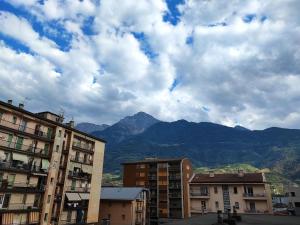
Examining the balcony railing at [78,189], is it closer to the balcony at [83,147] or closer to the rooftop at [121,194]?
the balcony at [83,147]

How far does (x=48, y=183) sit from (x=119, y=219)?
22130 millimetres

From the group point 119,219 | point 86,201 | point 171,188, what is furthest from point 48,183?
point 171,188

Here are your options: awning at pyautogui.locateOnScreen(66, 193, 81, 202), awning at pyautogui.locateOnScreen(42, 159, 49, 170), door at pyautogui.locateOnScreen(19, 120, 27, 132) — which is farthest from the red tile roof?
door at pyautogui.locateOnScreen(19, 120, 27, 132)

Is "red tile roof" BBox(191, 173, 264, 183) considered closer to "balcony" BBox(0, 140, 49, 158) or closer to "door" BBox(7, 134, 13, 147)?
"balcony" BBox(0, 140, 49, 158)

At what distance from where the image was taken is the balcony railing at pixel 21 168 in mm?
43431

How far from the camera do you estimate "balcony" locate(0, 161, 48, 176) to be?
43456 millimetres

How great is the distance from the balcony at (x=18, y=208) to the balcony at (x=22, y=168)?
5202mm

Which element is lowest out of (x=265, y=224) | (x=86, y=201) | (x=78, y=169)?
(x=265, y=224)

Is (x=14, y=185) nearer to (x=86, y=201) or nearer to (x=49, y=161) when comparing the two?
(x=49, y=161)

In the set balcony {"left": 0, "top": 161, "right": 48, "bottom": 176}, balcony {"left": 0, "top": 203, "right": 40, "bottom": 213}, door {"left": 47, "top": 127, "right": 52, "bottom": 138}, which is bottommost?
balcony {"left": 0, "top": 203, "right": 40, "bottom": 213}

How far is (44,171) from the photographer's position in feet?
163

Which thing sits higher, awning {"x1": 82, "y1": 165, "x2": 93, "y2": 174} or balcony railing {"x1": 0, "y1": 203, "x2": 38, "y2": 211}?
awning {"x1": 82, "y1": 165, "x2": 93, "y2": 174}

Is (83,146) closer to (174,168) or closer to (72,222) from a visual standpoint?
(72,222)

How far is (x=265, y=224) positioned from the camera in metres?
44.4
